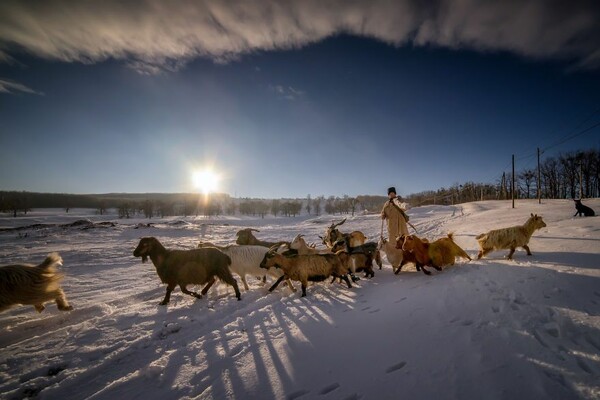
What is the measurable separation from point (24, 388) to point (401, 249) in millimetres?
7967

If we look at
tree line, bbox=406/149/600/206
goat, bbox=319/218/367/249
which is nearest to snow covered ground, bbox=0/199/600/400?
goat, bbox=319/218/367/249

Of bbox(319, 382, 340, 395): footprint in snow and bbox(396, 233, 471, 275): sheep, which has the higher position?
bbox(396, 233, 471, 275): sheep

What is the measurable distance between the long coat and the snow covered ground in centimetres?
223

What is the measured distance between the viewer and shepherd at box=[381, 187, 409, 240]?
859 centimetres

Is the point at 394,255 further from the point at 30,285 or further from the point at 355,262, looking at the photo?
the point at 30,285

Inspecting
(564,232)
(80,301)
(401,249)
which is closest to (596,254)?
(564,232)

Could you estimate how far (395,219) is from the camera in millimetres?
8695

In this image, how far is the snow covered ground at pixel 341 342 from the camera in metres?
2.75

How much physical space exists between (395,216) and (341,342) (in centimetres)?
587

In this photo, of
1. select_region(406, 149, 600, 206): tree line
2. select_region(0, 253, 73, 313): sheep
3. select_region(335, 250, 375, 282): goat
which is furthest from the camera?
select_region(406, 149, 600, 206): tree line

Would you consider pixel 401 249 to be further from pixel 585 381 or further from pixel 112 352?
pixel 112 352

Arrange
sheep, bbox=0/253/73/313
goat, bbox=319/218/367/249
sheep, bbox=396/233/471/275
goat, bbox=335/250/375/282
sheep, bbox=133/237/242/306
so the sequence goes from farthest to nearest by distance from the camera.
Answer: goat, bbox=319/218/367/249 < goat, bbox=335/250/375/282 < sheep, bbox=396/233/471/275 < sheep, bbox=133/237/242/306 < sheep, bbox=0/253/73/313

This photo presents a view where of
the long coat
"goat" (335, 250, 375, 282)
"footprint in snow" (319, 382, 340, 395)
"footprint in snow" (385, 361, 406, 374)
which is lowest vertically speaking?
"footprint in snow" (319, 382, 340, 395)

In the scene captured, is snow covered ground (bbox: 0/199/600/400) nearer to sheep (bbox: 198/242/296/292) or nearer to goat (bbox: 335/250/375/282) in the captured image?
goat (bbox: 335/250/375/282)
